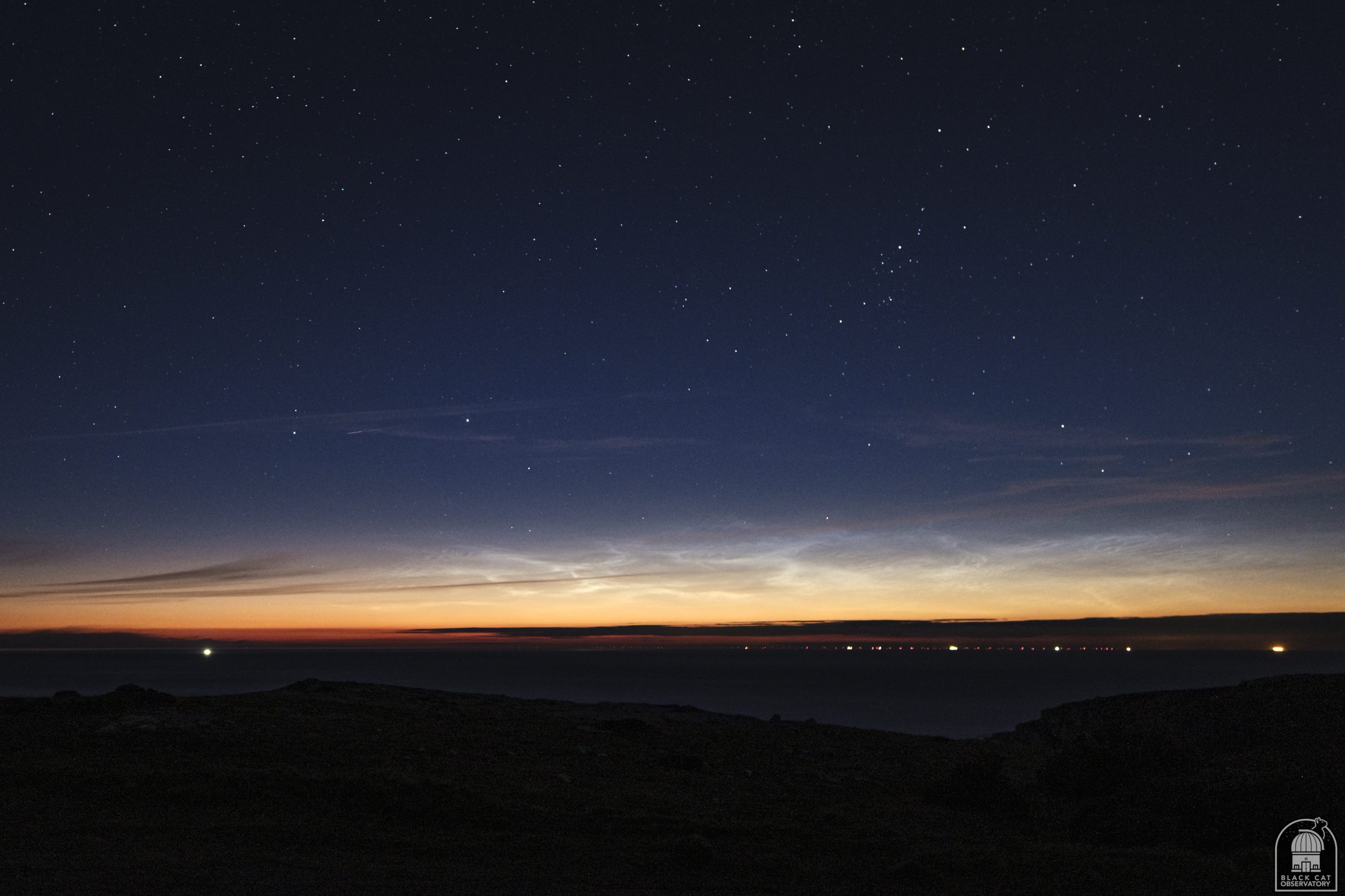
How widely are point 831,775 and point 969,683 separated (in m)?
135

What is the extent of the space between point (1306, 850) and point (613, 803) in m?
10.1

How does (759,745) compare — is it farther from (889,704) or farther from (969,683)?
(969,683)

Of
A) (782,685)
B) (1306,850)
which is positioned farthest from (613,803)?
(782,685)

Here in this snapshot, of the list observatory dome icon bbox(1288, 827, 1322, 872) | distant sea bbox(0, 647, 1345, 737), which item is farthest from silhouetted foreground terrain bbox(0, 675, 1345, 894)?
distant sea bbox(0, 647, 1345, 737)

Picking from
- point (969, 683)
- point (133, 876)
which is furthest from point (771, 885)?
point (969, 683)

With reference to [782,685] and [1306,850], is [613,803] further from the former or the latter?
[782,685]

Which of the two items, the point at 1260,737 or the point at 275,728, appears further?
the point at 1260,737

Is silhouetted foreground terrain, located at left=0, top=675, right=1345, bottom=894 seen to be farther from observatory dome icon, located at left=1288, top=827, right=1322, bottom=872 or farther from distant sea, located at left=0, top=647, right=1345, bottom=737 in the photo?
distant sea, located at left=0, top=647, right=1345, bottom=737

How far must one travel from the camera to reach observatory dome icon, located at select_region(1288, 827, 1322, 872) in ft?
38.2

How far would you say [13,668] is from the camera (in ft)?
627

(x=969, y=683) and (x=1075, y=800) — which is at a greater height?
(x=1075, y=800)

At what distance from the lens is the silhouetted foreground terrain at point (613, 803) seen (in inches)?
458

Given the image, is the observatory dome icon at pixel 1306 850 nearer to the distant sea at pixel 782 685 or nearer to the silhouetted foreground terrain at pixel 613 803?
the silhouetted foreground terrain at pixel 613 803

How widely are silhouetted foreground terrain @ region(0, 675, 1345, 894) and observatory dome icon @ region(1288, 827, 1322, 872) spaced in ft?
1.21
